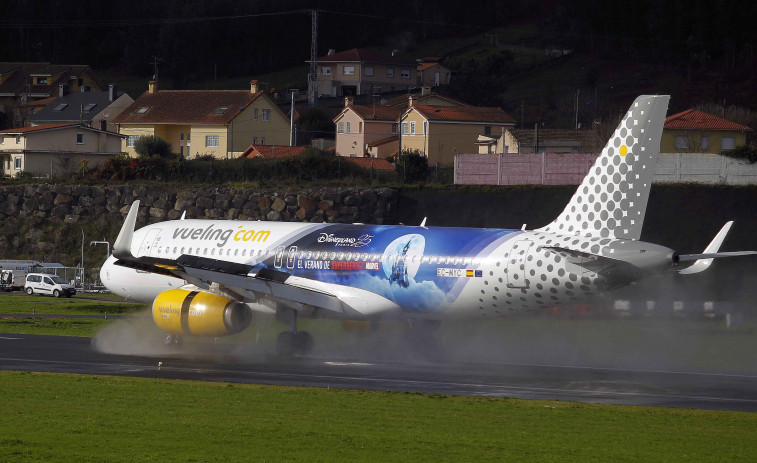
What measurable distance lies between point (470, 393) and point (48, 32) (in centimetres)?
16666

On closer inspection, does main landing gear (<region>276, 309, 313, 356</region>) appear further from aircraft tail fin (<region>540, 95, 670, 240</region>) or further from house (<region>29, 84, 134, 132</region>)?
house (<region>29, 84, 134, 132</region>)

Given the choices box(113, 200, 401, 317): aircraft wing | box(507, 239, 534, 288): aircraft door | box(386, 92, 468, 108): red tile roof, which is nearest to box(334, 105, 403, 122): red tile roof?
box(386, 92, 468, 108): red tile roof

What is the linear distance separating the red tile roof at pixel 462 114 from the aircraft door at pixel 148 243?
58.9 metres

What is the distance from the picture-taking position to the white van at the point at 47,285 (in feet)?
204

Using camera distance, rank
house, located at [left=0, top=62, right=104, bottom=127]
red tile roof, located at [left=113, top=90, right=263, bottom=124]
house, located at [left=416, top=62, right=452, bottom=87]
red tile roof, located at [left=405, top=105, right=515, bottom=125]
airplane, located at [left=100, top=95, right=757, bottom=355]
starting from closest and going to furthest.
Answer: airplane, located at [left=100, top=95, right=757, bottom=355]
red tile roof, located at [left=405, top=105, right=515, bottom=125]
red tile roof, located at [left=113, top=90, right=263, bottom=124]
house, located at [left=0, top=62, right=104, bottom=127]
house, located at [left=416, top=62, right=452, bottom=87]

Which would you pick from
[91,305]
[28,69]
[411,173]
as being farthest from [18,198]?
[28,69]

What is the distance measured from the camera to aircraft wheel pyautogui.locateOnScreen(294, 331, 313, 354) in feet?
111

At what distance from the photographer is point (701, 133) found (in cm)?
8012

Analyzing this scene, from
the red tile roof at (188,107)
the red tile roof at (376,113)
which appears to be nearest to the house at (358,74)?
the red tile roof at (376,113)

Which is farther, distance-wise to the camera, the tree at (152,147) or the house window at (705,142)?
the tree at (152,147)

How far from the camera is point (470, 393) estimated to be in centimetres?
2564

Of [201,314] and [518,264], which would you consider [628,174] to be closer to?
[518,264]

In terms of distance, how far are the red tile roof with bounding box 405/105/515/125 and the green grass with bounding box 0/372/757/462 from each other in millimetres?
74154

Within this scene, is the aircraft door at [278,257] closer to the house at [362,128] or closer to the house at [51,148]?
the house at [51,148]
